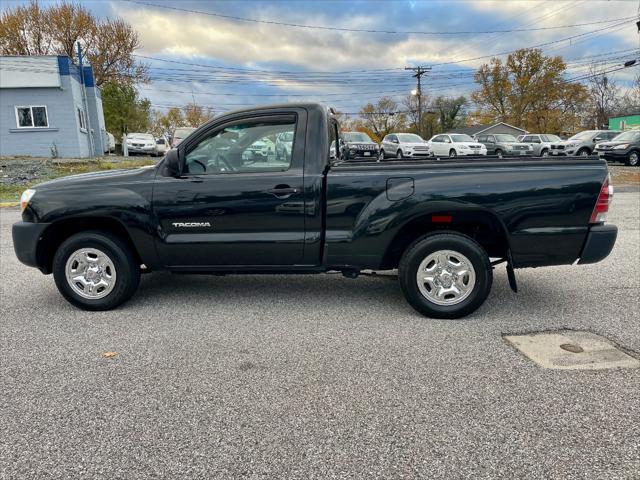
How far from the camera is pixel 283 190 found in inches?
161

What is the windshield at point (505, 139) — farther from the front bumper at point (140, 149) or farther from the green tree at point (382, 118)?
the green tree at point (382, 118)

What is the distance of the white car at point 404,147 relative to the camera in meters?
24.5

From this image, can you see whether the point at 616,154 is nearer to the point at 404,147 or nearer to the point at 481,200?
the point at 404,147

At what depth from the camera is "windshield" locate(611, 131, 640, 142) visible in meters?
22.6

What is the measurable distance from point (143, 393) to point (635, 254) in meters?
6.43

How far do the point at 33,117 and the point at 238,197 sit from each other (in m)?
25.3

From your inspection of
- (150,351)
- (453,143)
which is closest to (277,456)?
(150,351)

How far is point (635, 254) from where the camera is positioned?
635cm

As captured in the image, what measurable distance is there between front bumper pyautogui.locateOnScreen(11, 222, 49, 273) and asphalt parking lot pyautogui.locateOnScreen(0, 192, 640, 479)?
0.55 meters

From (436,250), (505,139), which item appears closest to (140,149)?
(505,139)

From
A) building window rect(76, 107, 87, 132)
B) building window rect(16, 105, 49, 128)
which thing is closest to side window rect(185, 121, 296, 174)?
building window rect(16, 105, 49, 128)

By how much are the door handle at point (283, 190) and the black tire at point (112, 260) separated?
1521 mm

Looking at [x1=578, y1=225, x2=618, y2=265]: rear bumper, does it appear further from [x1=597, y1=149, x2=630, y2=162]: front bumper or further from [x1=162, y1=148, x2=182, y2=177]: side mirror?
[x1=597, y1=149, x2=630, y2=162]: front bumper

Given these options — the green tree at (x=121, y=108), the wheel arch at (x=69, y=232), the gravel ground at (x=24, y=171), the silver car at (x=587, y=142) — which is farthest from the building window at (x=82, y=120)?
the silver car at (x=587, y=142)
